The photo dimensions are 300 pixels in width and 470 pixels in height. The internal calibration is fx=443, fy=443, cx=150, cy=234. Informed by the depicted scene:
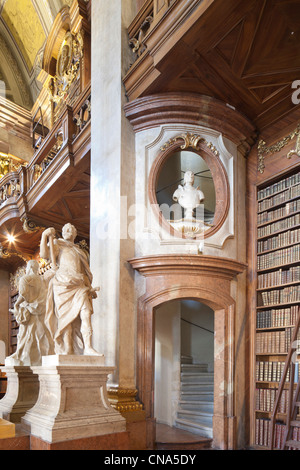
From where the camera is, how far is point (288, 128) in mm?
5902

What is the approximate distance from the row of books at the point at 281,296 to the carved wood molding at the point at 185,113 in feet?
7.18

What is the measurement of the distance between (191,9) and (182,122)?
4.96 feet

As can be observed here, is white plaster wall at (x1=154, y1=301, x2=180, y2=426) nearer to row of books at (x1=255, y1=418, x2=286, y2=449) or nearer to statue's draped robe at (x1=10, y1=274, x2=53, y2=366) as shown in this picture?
row of books at (x1=255, y1=418, x2=286, y2=449)

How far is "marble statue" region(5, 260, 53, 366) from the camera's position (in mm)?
5727

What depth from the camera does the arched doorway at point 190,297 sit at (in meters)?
5.37

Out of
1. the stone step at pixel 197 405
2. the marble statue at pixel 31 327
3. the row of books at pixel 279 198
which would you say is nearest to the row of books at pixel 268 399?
the stone step at pixel 197 405

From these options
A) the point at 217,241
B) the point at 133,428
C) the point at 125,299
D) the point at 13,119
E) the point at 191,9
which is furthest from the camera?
the point at 13,119

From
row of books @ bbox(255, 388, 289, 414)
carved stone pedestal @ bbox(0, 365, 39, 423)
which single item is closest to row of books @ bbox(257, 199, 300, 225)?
row of books @ bbox(255, 388, 289, 414)

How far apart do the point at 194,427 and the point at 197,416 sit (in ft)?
1.07

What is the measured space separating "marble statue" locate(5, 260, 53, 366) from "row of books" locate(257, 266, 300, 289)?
2.92m

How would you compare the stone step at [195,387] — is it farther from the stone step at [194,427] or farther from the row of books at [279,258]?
the row of books at [279,258]

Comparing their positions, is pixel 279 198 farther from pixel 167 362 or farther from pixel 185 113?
pixel 167 362

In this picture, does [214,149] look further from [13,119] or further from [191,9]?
[13,119]
